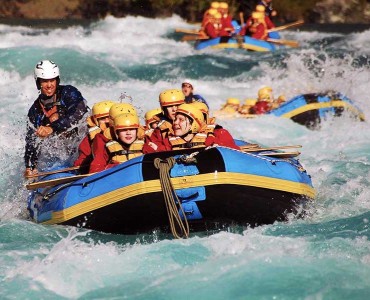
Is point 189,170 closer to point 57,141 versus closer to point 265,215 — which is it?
point 265,215

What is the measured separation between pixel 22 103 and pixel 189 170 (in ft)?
23.9

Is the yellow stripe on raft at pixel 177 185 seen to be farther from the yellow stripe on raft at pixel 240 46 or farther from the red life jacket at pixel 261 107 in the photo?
the yellow stripe on raft at pixel 240 46

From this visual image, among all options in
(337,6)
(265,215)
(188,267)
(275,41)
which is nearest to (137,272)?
(188,267)

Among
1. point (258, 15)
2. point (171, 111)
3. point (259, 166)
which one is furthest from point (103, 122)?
point (258, 15)

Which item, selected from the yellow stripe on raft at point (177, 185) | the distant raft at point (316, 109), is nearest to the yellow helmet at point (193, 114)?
the yellow stripe on raft at point (177, 185)

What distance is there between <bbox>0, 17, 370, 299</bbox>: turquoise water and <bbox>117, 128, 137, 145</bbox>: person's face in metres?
0.86

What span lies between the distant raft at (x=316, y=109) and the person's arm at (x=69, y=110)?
174 inches

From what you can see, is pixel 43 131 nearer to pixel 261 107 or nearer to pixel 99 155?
pixel 99 155

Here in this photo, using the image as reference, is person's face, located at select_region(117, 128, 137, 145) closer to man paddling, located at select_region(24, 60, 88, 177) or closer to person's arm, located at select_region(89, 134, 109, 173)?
person's arm, located at select_region(89, 134, 109, 173)

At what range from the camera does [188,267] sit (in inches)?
240

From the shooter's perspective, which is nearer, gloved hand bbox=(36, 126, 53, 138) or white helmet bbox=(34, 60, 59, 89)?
gloved hand bbox=(36, 126, 53, 138)

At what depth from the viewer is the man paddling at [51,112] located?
862cm

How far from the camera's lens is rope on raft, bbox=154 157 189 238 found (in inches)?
264

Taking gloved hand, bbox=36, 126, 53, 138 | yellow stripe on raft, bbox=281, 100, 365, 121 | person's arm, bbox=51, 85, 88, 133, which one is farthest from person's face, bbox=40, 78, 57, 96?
yellow stripe on raft, bbox=281, 100, 365, 121
